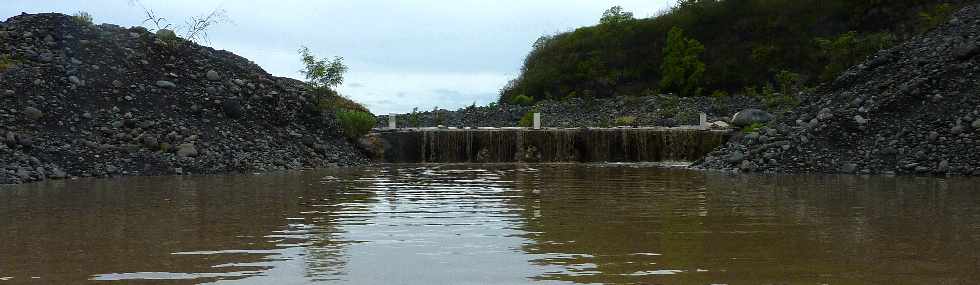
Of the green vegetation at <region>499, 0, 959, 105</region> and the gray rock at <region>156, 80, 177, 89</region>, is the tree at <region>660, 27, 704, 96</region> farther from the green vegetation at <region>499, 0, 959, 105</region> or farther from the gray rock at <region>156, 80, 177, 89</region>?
the gray rock at <region>156, 80, 177, 89</region>

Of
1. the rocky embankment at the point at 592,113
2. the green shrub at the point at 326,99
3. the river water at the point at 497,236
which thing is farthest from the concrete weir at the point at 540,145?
the river water at the point at 497,236

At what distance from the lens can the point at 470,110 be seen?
3881 centimetres

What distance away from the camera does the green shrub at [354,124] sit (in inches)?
990

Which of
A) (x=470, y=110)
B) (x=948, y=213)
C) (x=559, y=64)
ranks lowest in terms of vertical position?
(x=948, y=213)

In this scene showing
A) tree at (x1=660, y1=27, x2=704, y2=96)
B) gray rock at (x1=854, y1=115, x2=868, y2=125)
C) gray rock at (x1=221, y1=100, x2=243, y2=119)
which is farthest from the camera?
tree at (x1=660, y1=27, x2=704, y2=96)

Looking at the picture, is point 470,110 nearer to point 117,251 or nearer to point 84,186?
point 84,186

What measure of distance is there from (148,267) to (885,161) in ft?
46.1

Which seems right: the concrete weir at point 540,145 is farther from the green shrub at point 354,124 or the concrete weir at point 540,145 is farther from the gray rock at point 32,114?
the gray rock at point 32,114

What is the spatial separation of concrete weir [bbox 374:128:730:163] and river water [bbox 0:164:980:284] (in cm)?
1390

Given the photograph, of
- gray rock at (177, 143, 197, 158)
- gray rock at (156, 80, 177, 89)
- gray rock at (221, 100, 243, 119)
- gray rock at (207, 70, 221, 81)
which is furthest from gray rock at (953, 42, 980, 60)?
gray rock at (156, 80, 177, 89)

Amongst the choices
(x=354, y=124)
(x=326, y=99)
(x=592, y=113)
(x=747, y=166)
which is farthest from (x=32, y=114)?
(x=592, y=113)

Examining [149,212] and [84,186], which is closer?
[149,212]

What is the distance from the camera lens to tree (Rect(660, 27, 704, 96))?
4431 cm

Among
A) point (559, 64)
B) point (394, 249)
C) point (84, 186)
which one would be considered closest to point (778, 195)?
point (394, 249)
